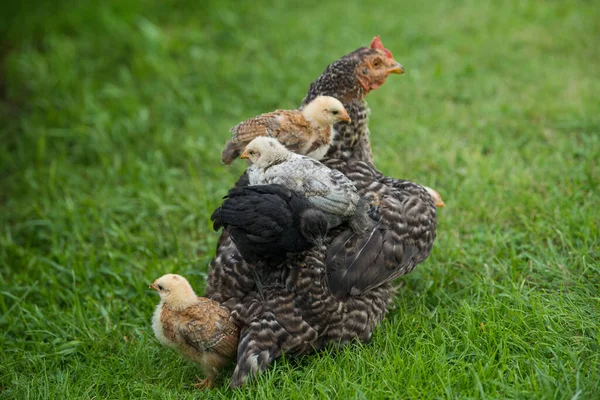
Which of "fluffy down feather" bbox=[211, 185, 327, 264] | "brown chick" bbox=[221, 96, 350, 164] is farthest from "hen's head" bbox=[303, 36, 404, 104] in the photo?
"fluffy down feather" bbox=[211, 185, 327, 264]

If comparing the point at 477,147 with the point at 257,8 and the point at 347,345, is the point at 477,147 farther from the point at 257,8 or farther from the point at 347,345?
the point at 257,8

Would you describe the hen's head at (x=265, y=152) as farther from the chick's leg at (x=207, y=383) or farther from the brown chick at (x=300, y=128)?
the chick's leg at (x=207, y=383)

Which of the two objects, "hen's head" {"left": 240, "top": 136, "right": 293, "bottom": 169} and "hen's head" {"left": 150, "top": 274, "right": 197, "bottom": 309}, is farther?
"hen's head" {"left": 240, "top": 136, "right": 293, "bottom": 169}

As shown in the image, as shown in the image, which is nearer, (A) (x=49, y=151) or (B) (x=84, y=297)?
(B) (x=84, y=297)

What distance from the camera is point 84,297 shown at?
4.65 meters

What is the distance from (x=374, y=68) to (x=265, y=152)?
1080 mm

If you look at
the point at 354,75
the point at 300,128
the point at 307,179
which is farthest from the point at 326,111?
the point at 307,179

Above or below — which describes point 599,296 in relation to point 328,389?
above

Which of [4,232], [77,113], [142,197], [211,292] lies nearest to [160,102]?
[77,113]

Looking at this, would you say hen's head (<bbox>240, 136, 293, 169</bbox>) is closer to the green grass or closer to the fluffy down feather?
the fluffy down feather

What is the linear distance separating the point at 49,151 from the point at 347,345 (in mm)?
4344

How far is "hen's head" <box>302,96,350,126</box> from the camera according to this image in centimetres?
395

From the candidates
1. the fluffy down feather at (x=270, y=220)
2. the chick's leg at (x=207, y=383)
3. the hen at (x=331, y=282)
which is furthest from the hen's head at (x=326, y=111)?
the chick's leg at (x=207, y=383)

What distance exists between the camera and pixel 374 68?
428 centimetres
